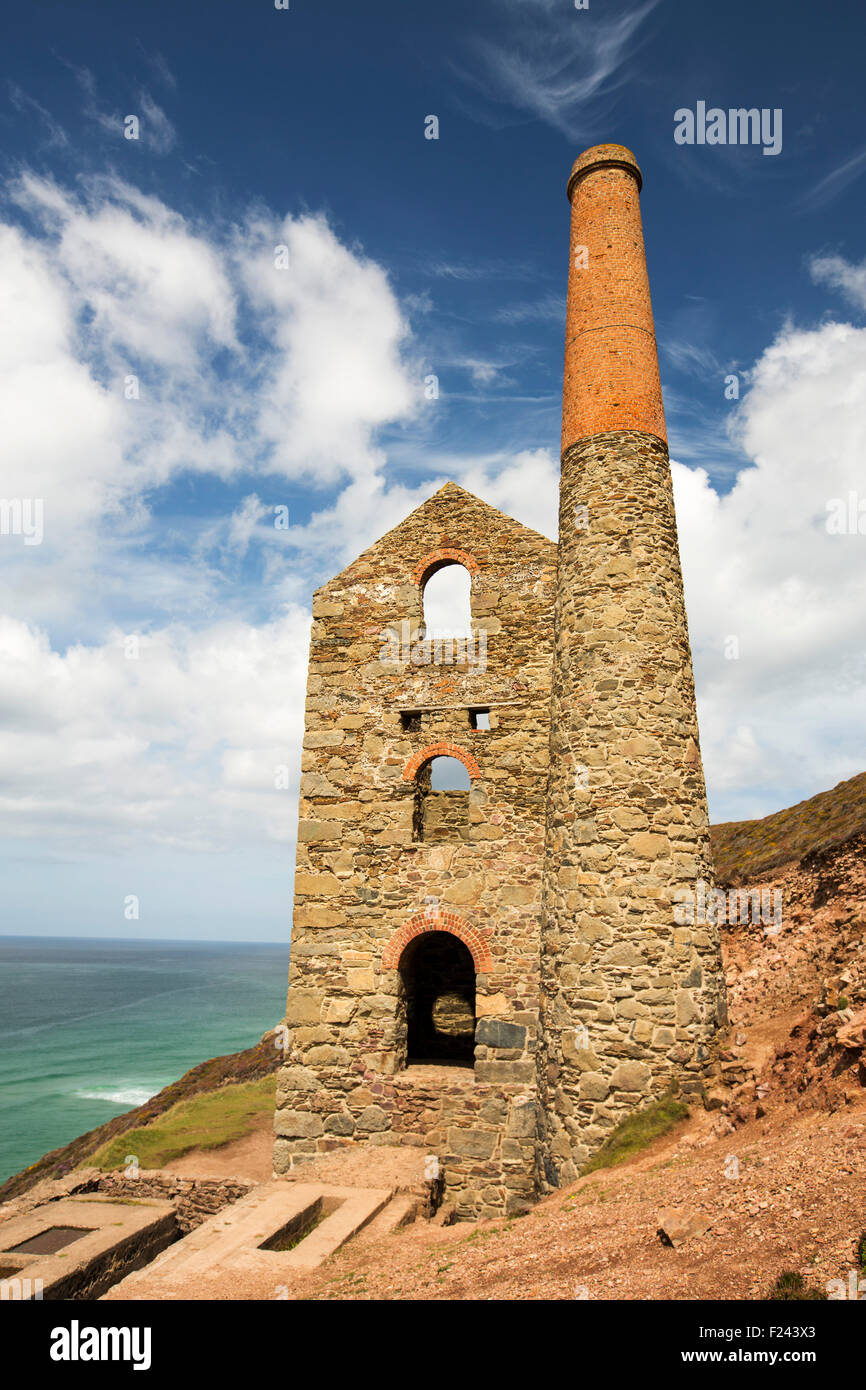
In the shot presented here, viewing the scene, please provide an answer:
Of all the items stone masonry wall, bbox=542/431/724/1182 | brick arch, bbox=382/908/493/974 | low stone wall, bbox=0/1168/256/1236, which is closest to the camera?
stone masonry wall, bbox=542/431/724/1182

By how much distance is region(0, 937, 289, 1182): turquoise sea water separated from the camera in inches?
1545

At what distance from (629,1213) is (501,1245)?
46.4 inches

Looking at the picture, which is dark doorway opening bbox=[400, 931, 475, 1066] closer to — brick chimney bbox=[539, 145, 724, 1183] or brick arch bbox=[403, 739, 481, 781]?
brick arch bbox=[403, 739, 481, 781]

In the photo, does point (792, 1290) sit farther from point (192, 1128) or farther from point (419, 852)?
point (192, 1128)

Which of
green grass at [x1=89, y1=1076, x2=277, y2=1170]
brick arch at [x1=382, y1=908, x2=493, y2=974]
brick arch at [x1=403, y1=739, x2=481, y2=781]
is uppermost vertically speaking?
brick arch at [x1=403, y1=739, x2=481, y2=781]

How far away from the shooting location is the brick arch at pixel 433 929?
11375mm

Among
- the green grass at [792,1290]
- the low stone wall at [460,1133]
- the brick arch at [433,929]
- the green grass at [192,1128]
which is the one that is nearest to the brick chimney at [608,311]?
the brick arch at [433,929]

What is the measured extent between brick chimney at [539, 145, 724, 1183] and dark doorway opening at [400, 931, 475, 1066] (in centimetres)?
384

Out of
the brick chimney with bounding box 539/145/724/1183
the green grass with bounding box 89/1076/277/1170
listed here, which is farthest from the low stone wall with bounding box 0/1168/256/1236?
the brick chimney with bounding box 539/145/724/1183

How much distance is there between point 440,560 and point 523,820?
452 centimetres
